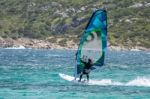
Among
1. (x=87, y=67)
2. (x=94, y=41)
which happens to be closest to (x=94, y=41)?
(x=94, y=41)

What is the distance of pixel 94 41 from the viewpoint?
4750cm

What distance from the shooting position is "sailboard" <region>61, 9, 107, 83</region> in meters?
46.9

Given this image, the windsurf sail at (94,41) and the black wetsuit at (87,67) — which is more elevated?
Result: the windsurf sail at (94,41)

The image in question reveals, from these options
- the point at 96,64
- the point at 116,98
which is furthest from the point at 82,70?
the point at 116,98

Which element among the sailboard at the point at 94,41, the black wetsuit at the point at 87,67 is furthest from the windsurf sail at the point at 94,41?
the black wetsuit at the point at 87,67

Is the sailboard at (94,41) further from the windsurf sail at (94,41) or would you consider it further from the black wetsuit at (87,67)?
the black wetsuit at (87,67)

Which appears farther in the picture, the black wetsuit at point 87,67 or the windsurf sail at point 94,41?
the windsurf sail at point 94,41

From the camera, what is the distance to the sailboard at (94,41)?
154ft

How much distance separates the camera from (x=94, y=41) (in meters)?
47.5

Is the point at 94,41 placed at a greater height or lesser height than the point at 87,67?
greater

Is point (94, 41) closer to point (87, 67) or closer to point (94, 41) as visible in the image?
point (94, 41)

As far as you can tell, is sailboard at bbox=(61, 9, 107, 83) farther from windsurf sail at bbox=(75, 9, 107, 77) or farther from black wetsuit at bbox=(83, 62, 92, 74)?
black wetsuit at bbox=(83, 62, 92, 74)

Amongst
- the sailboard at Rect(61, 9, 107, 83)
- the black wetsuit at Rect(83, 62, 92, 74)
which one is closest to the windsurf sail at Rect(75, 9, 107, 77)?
the sailboard at Rect(61, 9, 107, 83)

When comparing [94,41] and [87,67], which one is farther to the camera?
[94,41]
